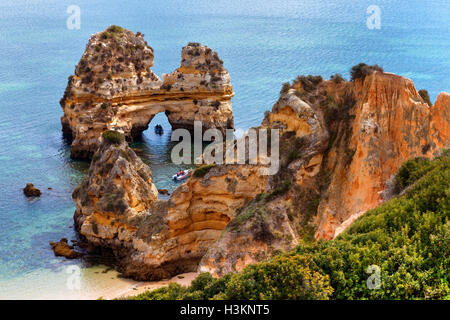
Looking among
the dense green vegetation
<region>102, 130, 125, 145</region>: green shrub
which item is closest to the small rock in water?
<region>102, 130, 125, 145</region>: green shrub

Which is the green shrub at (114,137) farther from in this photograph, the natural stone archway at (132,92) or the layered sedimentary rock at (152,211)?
the natural stone archway at (132,92)

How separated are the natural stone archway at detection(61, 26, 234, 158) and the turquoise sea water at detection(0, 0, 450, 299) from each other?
3319mm

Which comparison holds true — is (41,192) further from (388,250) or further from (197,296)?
(388,250)

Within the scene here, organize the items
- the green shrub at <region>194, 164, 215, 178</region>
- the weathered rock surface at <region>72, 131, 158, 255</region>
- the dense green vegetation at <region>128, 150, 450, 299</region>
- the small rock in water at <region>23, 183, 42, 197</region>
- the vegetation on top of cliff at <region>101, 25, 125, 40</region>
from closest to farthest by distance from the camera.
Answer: the dense green vegetation at <region>128, 150, 450, 299</region> → the green shrub at <region>194, 164, 215, 178</region> → the weathered rock surface at <region>72, 131, 158, 255</region> → the small rock in water at <region>23, 183, 42, 197</region> → the vegetation on top of cliff at <region>101, 25, 125, 40</region>

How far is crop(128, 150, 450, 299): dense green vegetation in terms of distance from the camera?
17438 mm

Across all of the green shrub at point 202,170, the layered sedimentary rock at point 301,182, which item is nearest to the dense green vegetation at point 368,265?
the layered sedimentary rock at point 301,182

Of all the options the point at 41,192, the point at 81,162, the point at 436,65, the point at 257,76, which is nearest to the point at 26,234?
the point at 41,192

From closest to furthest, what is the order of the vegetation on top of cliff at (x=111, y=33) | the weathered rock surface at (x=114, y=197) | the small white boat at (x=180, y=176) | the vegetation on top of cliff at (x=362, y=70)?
the vegetation on top of cliff at (x=362, y=70) → the weathered rock surface at (x=114, y=197) → the small white boat at (x=180, y=176) → the vegetation on top of cliff at (x=111, y=33)

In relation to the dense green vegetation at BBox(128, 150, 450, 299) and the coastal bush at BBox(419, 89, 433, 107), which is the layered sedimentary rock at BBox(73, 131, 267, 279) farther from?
the dense green vegetation at BBox(128, 150, 450, 299)

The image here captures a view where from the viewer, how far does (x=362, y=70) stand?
3048 cm

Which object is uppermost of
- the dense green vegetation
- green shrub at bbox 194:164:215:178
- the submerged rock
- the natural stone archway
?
the natural stone archway

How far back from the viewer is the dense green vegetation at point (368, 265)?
17438 millimetres

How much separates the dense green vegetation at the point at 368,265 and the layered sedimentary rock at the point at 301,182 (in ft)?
19.1
